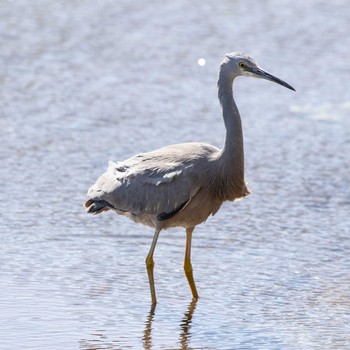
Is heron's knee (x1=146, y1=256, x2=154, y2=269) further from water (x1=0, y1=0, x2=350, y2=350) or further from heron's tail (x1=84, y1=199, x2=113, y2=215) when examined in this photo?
heron's tail (x1=84, y1=199, x2=113, y2=215)

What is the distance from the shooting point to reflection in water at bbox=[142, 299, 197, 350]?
22.7 feet

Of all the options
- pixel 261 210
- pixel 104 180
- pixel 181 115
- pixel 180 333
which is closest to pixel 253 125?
pixel 181 115

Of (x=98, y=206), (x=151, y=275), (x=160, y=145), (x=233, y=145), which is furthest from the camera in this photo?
(x=160, y=145)

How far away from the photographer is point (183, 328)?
7238mm

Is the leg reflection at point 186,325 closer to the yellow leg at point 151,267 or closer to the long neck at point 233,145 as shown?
the yellow leg at point 151,267

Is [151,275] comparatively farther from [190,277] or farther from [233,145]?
[233,145]

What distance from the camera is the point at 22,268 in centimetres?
805

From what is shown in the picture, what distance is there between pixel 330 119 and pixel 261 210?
338 cm

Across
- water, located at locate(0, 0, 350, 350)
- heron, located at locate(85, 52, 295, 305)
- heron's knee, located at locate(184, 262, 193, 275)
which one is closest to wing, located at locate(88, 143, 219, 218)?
heron, located at locate(85, 52, 295, 305)

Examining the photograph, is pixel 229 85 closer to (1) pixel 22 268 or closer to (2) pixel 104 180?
(2) pixel 104 180

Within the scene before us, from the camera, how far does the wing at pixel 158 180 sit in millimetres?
7672

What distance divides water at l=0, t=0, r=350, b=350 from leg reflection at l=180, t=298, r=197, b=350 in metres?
0.01

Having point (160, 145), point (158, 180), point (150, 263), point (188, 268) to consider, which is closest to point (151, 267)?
point (150, 263)

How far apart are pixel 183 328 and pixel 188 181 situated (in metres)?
1.00
